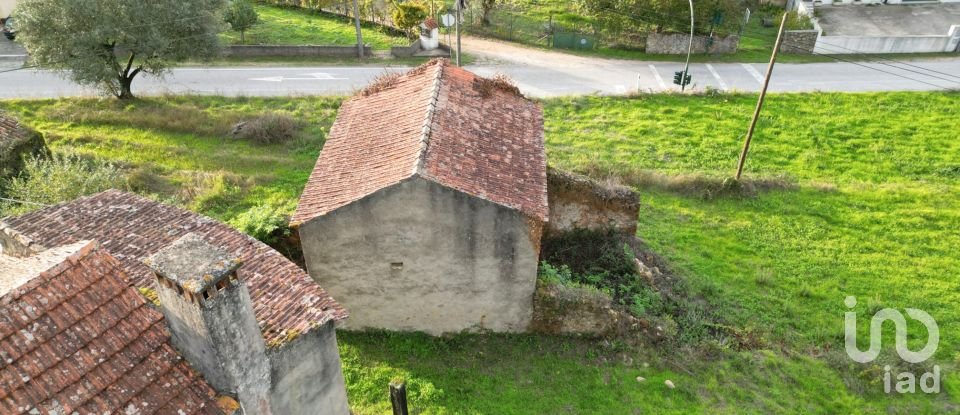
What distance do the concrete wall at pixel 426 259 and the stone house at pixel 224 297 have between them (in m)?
2.35

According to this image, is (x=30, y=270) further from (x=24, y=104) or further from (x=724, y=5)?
(x=724, y=5)

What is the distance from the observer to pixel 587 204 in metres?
17.8

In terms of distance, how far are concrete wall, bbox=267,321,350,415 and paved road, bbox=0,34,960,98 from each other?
21372 mm

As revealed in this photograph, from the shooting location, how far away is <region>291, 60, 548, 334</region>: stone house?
1325 cm

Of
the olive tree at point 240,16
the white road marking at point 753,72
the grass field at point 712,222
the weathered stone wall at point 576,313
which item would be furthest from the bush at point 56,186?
the white road marking at point 753,72

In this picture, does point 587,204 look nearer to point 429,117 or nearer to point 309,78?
point 429,117

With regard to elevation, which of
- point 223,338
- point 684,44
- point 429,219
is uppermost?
point 684,44

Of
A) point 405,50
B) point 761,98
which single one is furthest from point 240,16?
point 761,98

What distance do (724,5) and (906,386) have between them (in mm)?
25837

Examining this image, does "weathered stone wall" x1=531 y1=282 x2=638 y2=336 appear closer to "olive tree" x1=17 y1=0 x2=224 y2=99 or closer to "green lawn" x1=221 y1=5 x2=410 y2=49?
"olive tree" x1=17 y1=0 x2=224 y2=99

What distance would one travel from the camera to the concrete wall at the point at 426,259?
43.4 feet

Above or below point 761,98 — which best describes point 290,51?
below

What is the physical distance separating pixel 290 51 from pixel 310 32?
3.58 m

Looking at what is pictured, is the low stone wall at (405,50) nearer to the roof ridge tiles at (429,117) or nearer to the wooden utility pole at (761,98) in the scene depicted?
the roof ridge tiles at (429,117)
